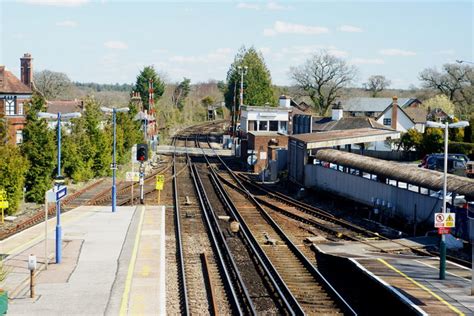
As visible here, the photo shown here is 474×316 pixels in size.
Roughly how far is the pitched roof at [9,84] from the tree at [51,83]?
56.8 meters

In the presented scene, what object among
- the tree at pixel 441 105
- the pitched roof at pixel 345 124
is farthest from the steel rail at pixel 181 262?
the tree at pixel 441 105

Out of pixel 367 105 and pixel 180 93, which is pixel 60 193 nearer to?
pixel 367 105

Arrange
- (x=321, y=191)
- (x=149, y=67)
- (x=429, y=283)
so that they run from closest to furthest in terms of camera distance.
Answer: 1. (x=429, y=283)
2. (x=321, y=191)
3. (x=149, y=67)

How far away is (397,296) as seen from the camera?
15.2 m

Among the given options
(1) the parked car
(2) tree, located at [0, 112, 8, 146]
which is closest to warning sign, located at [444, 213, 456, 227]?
(1) the parked car

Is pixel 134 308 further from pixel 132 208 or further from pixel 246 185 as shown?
pixel 246 185

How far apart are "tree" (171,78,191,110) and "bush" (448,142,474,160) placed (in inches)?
3254

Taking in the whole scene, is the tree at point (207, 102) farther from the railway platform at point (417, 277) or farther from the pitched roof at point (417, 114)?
the railway platform at point (417, 277)

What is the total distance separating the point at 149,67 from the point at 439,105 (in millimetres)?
42182

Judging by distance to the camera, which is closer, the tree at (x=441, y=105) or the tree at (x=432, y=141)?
the tree at (x=432, y=141)

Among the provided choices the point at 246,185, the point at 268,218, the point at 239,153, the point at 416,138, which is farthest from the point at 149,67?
the point at 268,218

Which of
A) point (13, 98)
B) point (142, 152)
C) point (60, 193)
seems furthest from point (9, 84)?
point (60, 193)

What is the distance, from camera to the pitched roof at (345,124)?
56181 millimetres

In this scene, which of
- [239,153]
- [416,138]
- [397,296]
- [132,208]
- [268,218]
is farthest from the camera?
[239,153]
